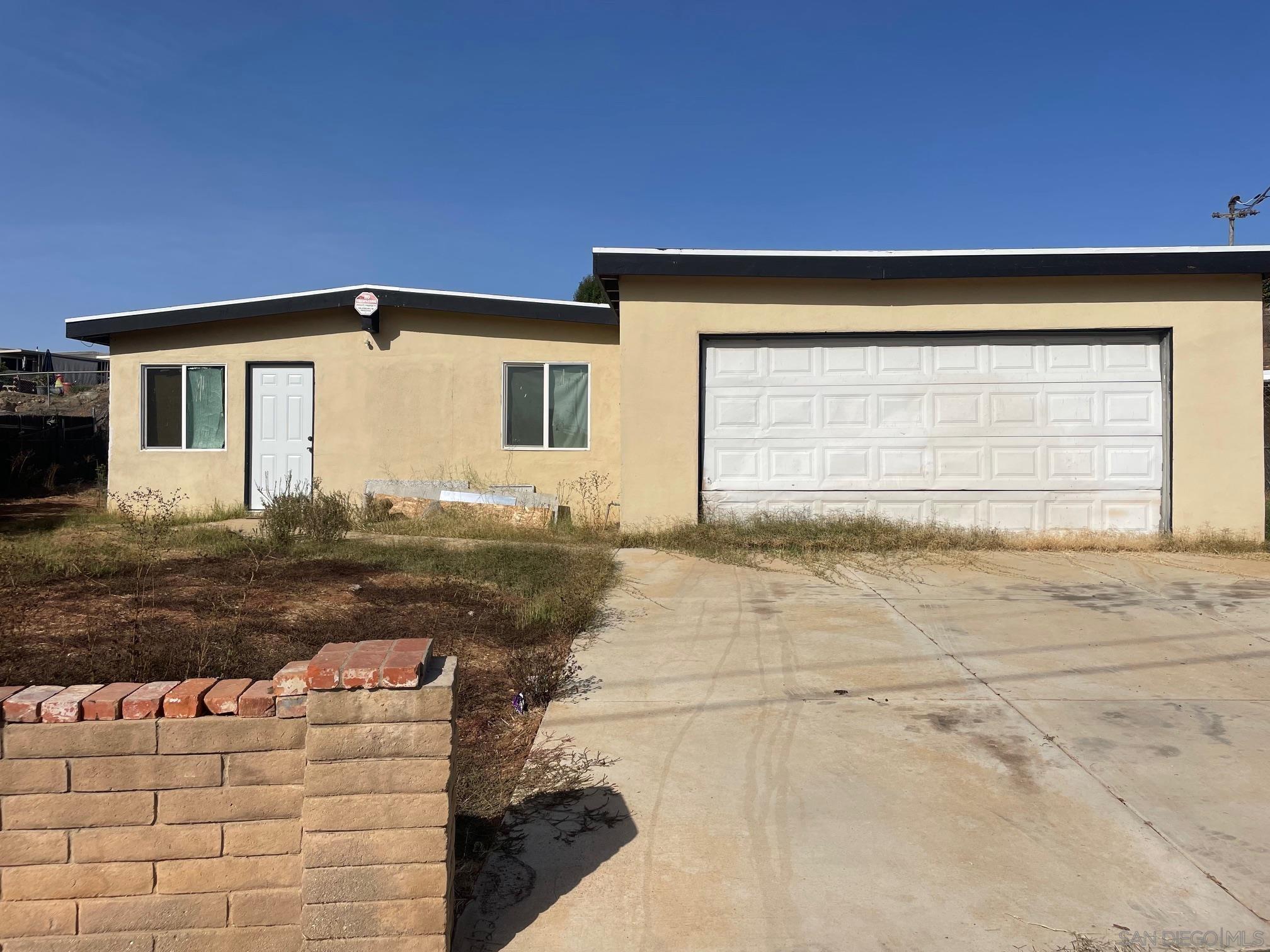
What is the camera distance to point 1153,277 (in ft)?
31.7

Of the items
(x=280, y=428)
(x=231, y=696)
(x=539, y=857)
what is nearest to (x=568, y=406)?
(x=280, y=428)

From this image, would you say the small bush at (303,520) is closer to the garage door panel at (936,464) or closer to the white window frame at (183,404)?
the white window frame at (183,404)

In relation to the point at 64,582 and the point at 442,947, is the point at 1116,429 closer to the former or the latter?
the point at 442,947

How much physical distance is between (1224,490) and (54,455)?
20.1m

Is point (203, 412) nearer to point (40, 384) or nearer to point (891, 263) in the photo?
point (891, 263)

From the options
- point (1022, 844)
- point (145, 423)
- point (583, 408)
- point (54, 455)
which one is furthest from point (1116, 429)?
point (54, 455)

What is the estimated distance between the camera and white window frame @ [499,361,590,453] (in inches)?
481

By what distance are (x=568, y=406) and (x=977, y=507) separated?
218 inches

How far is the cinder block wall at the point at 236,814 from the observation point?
2.38 metres

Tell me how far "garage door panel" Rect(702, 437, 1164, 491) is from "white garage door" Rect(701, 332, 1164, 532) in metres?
0.01

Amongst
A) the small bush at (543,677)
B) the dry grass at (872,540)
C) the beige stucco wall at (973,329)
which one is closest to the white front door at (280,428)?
the beige stucco wall at (973,329)

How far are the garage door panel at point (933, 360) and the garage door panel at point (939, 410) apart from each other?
0.10 m

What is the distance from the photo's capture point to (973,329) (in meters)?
9.91

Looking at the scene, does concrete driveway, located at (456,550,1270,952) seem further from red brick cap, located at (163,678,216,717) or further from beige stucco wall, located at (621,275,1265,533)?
beige stucco wall, located at (621,275,1265,533)
